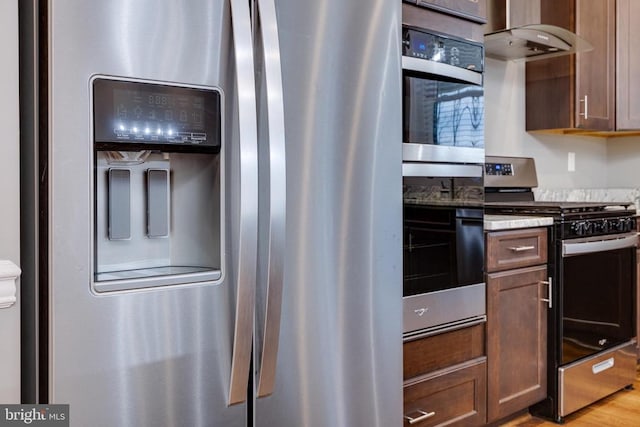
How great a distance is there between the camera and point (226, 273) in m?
1.23

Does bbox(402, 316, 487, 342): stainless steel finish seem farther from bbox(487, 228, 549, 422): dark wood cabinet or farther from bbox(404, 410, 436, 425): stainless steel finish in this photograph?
bbox(404, 410, 436, 425): stainless steel finish

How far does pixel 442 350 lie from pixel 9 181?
153cm

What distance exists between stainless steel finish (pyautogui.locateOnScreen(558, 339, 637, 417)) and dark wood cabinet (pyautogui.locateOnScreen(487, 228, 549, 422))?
0.11 metres

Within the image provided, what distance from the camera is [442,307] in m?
2.12

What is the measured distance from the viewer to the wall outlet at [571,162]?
12.6 ft

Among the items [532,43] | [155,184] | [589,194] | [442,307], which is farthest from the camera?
[589,194]

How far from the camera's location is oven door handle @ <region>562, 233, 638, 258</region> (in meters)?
2.60

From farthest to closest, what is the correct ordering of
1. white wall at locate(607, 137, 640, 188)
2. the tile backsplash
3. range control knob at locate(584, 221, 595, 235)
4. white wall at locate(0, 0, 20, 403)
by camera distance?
white wall at locate(607, 137, 640, 188)
the tile backsplash
range control knob at locate(584, 221, 595, 235)
white wall at locate(0, 0, 20, 403)

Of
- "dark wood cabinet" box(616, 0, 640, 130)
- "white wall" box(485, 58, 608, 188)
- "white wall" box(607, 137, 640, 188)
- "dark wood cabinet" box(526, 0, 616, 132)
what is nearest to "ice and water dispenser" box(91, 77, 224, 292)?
"white wall" box(485, 58, 608, 188)

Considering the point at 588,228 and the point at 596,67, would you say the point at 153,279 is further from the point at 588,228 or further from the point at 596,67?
the point at 596,67

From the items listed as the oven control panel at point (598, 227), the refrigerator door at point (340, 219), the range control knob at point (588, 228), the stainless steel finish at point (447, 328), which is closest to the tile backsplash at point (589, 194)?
the oven control panel at point (598, 227)

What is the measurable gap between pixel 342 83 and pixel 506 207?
1.65m

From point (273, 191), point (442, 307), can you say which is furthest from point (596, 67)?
point (273, 191)

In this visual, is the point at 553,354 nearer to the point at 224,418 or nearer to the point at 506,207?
the point at 506,207
